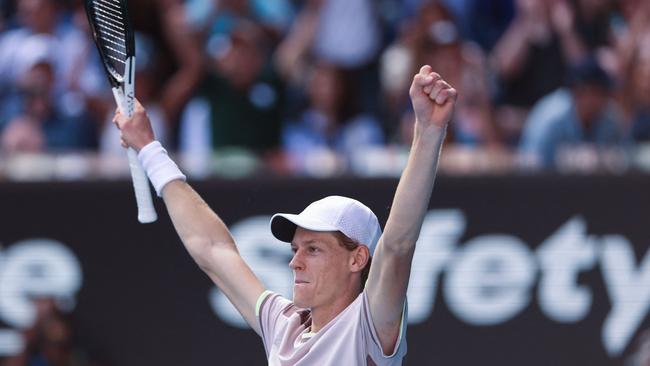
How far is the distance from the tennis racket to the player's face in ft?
2.03

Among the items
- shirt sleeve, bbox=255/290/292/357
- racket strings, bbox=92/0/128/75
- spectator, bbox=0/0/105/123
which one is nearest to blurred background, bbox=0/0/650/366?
spectator, bbox=0/0/105/123

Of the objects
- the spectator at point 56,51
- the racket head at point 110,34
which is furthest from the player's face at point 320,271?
the spectator at point 56,51

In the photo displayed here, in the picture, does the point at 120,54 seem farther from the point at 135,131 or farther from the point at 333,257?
the point at 333,257

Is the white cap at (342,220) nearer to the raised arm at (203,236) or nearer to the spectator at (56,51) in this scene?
the raised arm at (203,236)

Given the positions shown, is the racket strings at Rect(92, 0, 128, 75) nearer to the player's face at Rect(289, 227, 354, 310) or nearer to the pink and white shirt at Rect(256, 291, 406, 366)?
the player's face at Rect(289, 227, 354, 310)

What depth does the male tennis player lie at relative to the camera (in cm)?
435

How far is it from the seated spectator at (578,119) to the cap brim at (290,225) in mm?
4541

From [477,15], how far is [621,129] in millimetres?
1712

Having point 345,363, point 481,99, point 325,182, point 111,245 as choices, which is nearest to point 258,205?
point 325,182

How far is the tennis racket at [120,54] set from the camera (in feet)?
17.0

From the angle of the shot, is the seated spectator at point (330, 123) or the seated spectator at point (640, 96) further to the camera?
the seated spectator at point (330, 123)

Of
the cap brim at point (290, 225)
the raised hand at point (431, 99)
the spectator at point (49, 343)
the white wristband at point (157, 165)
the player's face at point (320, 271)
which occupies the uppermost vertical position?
the raised hand at point (431, 99)

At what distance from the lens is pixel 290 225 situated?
4969 millimetres

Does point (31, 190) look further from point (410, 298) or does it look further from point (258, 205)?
point (410, 298)
